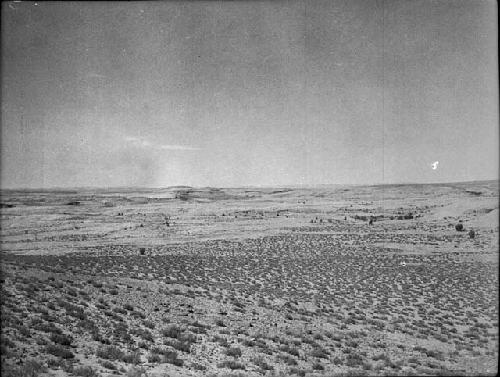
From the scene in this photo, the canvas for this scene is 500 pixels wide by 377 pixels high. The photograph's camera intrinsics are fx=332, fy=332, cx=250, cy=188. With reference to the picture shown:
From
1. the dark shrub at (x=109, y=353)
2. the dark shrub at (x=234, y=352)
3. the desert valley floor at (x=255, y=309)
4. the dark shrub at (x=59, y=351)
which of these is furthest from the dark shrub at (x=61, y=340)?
the dark shrub at (x=234, y=352)

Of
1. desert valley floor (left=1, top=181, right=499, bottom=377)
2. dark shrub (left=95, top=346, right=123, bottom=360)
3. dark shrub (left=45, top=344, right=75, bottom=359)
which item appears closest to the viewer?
dark shrub (left=45, top=344, right=75, bottom=359)

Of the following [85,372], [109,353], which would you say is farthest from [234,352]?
[85,372]

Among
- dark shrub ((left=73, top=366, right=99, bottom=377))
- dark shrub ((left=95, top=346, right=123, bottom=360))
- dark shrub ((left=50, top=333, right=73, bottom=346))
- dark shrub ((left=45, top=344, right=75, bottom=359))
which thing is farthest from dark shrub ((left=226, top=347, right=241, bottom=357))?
dark shrub ((left=50, top=333, right=73, bottom=346))

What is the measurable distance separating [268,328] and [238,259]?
14104 millimetres

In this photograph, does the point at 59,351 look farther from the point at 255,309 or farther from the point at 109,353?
the point at 255,309

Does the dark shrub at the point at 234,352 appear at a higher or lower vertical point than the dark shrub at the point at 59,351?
lower

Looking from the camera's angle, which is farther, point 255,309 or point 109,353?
point 255,309

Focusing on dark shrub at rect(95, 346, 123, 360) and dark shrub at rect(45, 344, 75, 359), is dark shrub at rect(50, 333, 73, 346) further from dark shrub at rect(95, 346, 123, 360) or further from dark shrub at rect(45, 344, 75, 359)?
dark shrub at rect(95, 346, 123, 360)

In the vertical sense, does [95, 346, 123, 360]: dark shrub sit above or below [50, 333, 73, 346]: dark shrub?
below

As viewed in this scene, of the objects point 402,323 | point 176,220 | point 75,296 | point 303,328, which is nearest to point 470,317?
point 402,323

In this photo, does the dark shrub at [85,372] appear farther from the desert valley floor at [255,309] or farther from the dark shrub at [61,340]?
the dark shrub at [61,340]

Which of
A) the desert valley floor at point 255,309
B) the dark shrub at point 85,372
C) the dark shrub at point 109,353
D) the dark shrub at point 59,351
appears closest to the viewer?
the dark shrub at point 85,372

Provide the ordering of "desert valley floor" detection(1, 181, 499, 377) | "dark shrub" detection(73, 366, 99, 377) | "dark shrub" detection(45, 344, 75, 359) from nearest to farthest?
"dark shrub" detection(73, 366, 99, 377) < "dark shrub" detection(45, 344, 75, 359) < "desert valley floor" detection(1, 181, 499, 377)

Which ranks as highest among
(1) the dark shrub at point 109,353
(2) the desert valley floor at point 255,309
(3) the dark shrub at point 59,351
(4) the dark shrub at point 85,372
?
(3) the dark shrub at point 59,351
